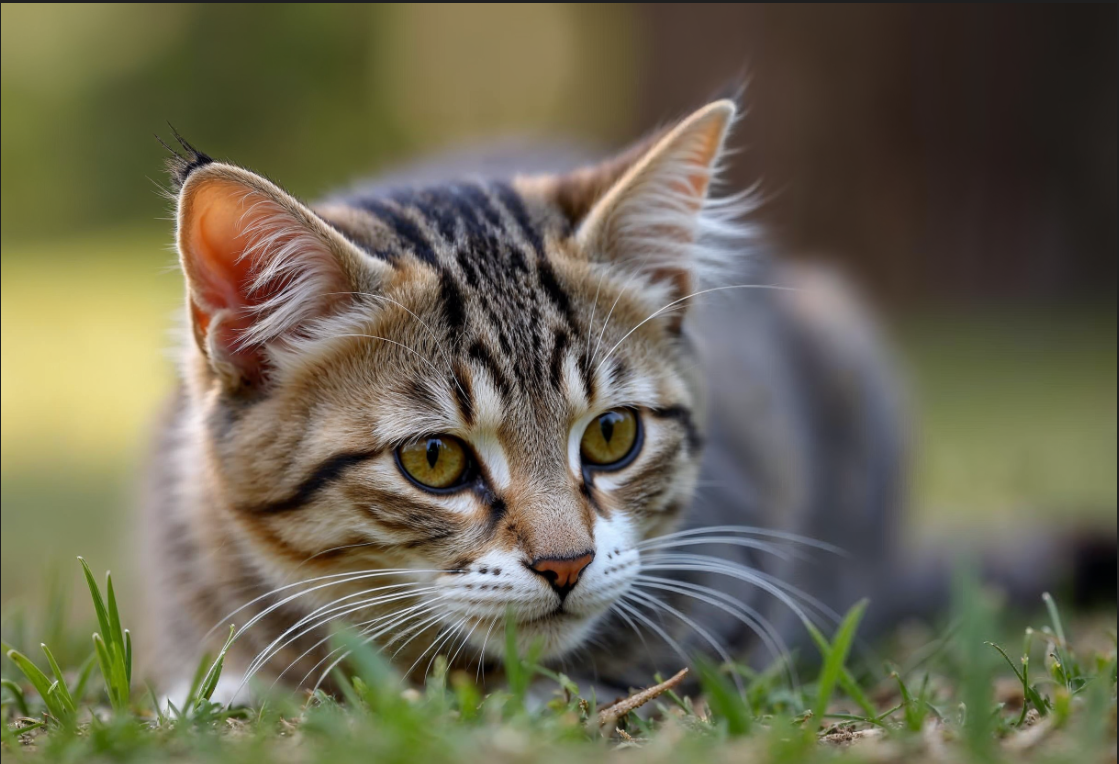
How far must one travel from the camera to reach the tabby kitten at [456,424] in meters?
2.12

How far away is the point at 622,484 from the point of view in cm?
231

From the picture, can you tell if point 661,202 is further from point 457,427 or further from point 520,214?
point 457,427

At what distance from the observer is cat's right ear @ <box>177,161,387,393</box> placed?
211 centimetres

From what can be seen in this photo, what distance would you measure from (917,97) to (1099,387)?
9.88 ft

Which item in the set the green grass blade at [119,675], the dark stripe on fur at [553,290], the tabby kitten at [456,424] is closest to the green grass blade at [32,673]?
the green grass blade at [119,675]

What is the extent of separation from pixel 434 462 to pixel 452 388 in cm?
15

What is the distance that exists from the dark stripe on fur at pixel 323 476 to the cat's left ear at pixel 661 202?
2.43 ft

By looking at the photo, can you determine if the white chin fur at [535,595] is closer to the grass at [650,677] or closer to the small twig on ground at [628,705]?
the grass at [650,677]

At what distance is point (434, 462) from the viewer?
2162 millimetres

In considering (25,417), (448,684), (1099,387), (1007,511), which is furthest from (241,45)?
(448,684)

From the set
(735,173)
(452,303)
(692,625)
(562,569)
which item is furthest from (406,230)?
(735,173)

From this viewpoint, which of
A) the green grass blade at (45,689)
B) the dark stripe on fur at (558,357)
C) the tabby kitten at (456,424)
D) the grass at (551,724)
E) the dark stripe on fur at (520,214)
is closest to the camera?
the grass at (551,724)

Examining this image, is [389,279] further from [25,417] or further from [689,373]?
[25,417]

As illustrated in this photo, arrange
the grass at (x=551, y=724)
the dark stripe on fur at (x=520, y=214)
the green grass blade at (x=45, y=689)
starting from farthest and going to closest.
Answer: the dark stripe on fur at (x=520, y=214) → the green grass blade at (x=45, y=689) → the grass at (x=551, y=724)
